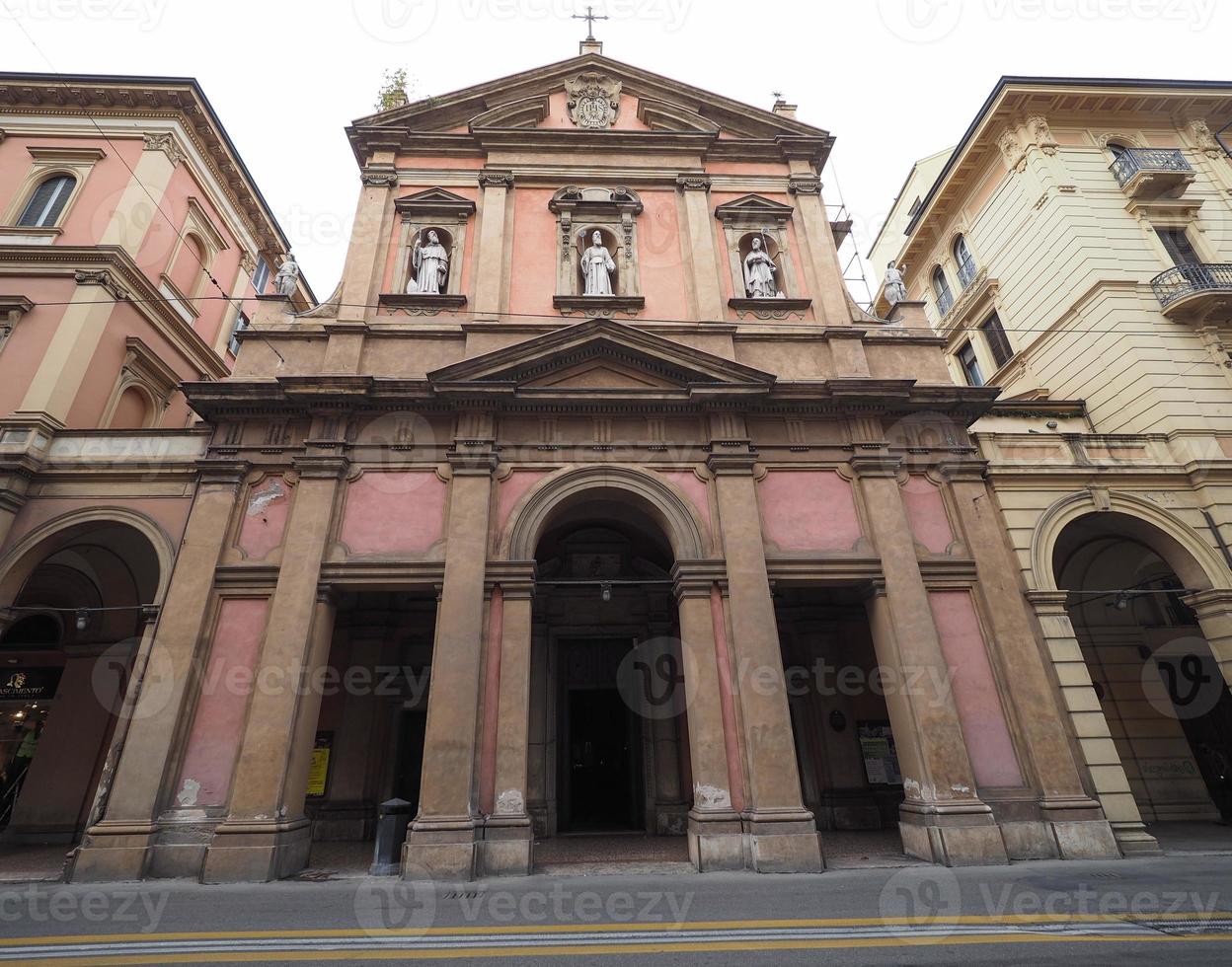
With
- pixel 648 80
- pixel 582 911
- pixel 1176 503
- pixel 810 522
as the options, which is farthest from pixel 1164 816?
pixel 648 80

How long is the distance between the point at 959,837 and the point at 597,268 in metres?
12.1

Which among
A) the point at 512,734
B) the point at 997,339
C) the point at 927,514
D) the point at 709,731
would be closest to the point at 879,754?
the point at 927,514

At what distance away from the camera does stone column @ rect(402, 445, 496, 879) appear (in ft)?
28.1

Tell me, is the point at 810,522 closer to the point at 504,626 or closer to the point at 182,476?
the point at 504,626

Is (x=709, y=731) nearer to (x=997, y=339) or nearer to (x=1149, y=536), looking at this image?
(x=1149, y=536)

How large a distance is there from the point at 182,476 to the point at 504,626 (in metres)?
6.77

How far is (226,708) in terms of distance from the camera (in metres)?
9.65

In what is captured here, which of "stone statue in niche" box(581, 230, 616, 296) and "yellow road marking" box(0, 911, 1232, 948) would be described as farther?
"stone statue in niche" box(581, 230, 616, 296)

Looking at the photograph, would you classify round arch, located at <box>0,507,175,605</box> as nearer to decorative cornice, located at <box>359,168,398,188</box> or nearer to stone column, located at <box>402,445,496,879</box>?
stone column, located at <box>402,445,496,879</box>

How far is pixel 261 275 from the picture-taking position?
22156mm

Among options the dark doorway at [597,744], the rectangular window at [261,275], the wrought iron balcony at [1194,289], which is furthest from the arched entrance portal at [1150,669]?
the rectangular window at [261,275]

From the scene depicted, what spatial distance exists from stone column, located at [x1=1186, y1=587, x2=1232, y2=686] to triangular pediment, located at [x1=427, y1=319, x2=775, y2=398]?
29.5 ft

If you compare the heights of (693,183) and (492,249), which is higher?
(693,183)

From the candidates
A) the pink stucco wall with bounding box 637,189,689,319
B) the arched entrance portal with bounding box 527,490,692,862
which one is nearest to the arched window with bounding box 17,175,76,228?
the pink stucco wall with bounding box 637,189,689,319
